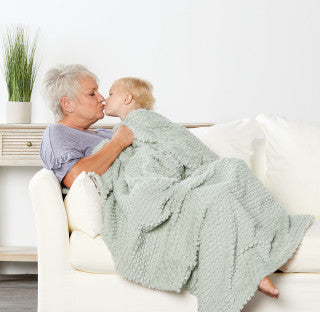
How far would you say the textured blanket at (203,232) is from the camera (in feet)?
6.51

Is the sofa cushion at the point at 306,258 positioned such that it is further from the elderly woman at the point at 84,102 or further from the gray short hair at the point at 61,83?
the gray short hair at the point at 61,83

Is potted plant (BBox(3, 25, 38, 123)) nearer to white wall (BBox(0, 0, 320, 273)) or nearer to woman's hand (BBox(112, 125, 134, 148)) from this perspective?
white wall (BBox(0, 0, 320, 273))

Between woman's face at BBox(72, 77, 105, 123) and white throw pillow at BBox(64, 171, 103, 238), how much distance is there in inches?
18.3

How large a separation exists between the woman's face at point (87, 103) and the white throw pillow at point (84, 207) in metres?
0.47

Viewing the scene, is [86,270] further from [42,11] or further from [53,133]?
[42,11]

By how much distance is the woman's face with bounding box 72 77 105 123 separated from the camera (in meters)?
2.66

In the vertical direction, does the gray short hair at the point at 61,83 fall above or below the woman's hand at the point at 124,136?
above

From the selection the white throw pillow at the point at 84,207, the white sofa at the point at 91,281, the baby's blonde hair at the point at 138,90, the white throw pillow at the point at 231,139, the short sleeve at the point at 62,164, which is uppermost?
the baby's blonde hair at the point at 138,90

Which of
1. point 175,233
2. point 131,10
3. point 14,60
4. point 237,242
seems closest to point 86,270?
point 175,233

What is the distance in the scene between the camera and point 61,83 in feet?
8.79

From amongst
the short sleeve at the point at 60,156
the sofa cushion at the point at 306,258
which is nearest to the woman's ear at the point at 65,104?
the short sleeve at the point at 60,156

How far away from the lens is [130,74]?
3.70 m

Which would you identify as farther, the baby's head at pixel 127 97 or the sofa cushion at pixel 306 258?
the baby's head at pixel 127 97

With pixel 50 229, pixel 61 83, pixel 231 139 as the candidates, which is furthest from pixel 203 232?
pixel 61 83
